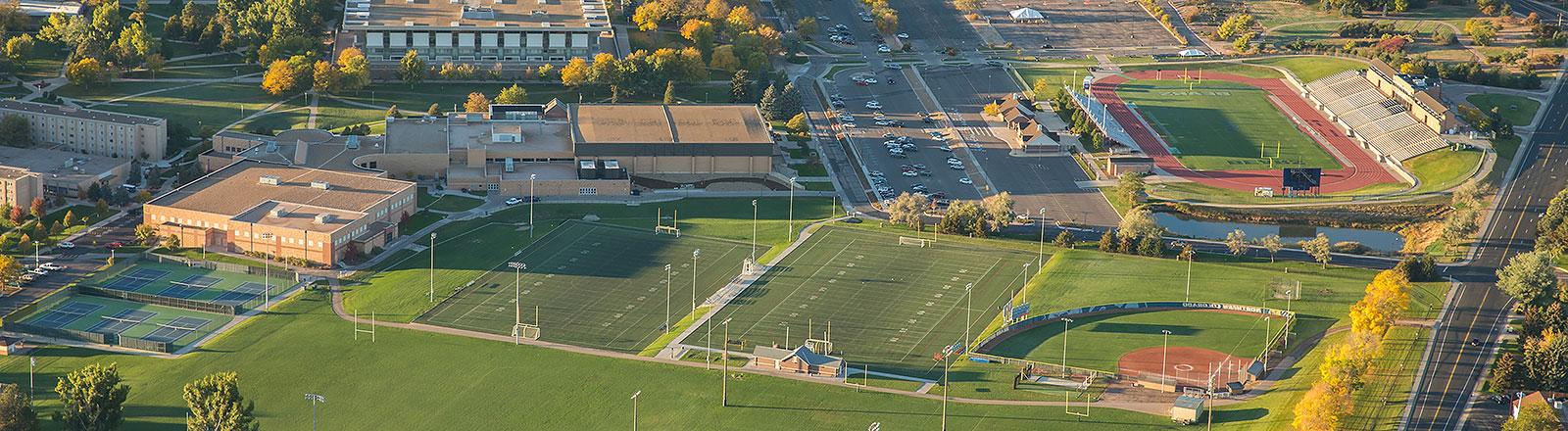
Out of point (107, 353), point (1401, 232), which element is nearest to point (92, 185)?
point (107, 353)

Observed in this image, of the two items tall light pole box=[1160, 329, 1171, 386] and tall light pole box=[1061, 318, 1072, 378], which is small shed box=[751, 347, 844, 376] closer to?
tall light pole box=[1061, 318, 1072, 378]

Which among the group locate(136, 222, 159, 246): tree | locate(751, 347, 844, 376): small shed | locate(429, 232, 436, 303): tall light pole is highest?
locate(136, 222, 159, 246): tree

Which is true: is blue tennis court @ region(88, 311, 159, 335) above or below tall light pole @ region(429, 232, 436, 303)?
below

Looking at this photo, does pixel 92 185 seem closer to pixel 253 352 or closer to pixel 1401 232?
pixel 253 352

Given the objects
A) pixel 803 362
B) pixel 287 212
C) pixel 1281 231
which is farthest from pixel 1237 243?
pixel 287 212

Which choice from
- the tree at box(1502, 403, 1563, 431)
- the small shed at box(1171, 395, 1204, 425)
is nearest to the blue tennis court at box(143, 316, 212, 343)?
the small shed at box(1171, 395, 1204, 425)

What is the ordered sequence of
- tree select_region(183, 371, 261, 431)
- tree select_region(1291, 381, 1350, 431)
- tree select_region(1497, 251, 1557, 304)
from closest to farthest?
tree select_region(183, 371, 261, 431) < tree select_region(1291, 381, 1350, 431) < tree select_region(1497, 251, 1557, 304)
